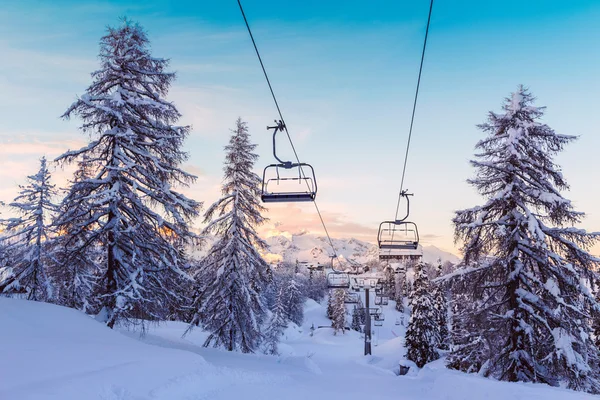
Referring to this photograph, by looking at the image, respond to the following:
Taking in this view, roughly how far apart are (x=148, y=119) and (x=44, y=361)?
980 centimetres

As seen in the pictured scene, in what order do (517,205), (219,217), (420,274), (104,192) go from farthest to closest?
(420,274) → (219,217) → (517,205) → (104,192)

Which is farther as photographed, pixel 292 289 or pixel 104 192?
pixel 292 289

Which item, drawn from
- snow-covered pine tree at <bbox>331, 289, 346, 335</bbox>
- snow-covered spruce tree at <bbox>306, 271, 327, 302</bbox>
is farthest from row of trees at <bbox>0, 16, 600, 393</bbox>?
snow-covered spruce tree at <bbox>306, 271, 327, 302</bbox>

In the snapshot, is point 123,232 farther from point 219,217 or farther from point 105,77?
point 219,217

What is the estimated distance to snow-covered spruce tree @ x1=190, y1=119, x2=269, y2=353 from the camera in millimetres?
20328

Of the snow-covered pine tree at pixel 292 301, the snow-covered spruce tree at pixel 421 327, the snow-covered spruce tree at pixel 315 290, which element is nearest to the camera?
the snow-covered spruce tree at pixel 421 327

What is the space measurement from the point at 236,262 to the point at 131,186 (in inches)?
305

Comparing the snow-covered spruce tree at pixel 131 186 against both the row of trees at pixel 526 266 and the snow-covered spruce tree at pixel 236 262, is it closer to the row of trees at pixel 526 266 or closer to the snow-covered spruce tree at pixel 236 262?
the snow-covered spruce tree at pixel 236 262

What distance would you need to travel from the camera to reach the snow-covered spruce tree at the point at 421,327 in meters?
38.7

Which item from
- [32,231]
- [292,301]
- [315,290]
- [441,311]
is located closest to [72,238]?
[32,231]

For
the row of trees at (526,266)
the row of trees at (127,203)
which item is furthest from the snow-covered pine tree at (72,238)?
the row of trees at (526,266)

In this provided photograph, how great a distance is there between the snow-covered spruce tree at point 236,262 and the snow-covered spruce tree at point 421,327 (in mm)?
21443

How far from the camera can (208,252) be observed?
68.9ft

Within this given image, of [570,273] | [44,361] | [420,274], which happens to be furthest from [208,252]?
[420,274]
